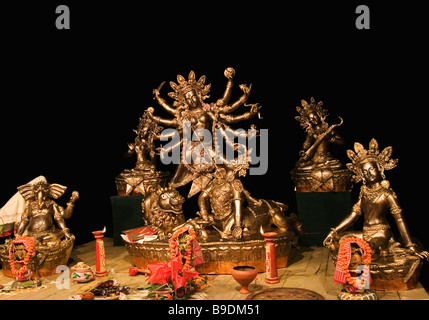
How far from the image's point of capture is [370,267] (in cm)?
463

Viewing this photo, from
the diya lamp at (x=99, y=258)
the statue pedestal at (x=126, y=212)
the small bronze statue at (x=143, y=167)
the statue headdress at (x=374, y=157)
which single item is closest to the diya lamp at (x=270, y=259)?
the statue headdress at (x=374, y=157)

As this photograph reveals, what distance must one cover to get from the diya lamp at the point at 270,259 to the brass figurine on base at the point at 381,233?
57 centimetres

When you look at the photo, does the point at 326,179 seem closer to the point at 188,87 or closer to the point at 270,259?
the point at 270,259

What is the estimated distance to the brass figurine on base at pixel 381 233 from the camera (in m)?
4.63

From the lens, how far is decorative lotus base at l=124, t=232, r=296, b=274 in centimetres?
552

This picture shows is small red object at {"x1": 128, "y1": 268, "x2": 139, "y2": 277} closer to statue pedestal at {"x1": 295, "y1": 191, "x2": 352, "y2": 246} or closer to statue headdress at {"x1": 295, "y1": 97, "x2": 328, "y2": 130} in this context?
statue pedestal at {"x1": 295, "y1": 191, "x2": 352, "y2": 246}

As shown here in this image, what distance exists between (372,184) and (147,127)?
336 cm

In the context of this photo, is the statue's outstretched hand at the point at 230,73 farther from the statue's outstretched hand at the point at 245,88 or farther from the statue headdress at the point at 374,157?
the statue headdress at the point at 374,157

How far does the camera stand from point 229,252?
218 inches

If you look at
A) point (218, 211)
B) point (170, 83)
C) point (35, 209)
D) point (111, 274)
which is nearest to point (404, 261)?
point (218, 211)

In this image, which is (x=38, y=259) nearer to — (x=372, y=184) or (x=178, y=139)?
(x=178, y=139)

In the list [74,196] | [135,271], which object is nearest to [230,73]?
[74,196]

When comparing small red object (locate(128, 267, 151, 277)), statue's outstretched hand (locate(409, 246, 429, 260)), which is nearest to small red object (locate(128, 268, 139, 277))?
small red object (locate(128, 267, 151, 277))
